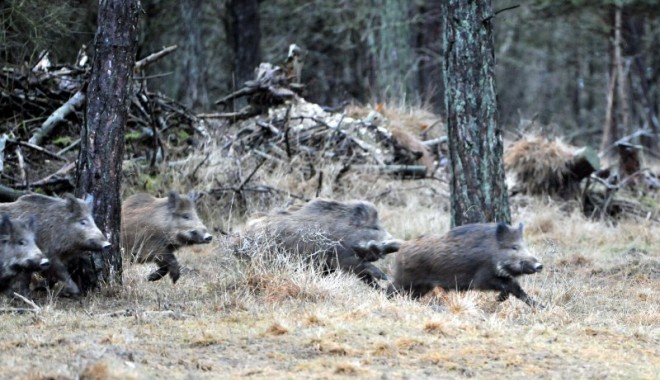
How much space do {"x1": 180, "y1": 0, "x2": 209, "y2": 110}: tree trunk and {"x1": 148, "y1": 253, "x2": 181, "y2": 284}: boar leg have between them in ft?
32.0

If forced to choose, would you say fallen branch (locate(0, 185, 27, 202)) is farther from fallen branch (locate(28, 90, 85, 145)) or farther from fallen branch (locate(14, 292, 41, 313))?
fallen branch (locate(14, 292, 41, 313))

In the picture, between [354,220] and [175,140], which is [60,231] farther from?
A: [175,140]

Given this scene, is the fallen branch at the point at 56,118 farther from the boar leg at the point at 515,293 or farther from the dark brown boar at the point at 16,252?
the boar leg at the point at 515,293

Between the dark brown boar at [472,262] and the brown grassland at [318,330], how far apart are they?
0.47 feet

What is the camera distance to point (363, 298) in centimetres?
871

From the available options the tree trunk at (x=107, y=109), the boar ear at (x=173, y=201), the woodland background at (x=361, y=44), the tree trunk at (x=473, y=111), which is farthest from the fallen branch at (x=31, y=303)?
the woodland background at (x=361, y=44)

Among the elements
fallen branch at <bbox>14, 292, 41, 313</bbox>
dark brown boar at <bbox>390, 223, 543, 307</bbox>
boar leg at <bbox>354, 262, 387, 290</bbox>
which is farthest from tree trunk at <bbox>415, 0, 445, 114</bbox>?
fallen branch at <bbox>14, 292, 41, 313</bbox>

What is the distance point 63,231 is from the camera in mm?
8922

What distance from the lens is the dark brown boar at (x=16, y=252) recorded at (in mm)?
8328

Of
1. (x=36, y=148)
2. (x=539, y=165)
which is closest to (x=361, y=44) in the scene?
(x=539, y=165)

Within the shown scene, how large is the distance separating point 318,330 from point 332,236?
2.93 meters

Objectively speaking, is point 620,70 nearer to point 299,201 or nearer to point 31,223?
point 299,201

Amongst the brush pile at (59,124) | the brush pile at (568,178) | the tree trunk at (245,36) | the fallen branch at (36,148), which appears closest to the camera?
the fallen branch at (36,148)

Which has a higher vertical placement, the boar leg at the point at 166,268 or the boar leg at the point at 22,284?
the boar leg at the point at 22,284
